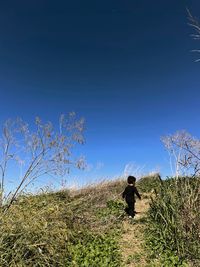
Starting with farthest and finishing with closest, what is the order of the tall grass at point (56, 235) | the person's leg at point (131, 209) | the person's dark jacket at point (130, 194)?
the person's dark jacket at point (130, 194)
the person's leg at point (131, 209)
the tall grass at point (56, 235)

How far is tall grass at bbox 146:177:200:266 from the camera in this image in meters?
9.31

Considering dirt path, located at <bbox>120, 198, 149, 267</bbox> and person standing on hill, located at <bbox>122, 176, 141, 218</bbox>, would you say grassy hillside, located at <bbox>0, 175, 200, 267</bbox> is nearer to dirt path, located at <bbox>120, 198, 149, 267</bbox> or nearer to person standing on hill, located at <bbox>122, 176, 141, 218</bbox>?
dirt path, located at <bbox>120, 198, 149, 267</bbox>

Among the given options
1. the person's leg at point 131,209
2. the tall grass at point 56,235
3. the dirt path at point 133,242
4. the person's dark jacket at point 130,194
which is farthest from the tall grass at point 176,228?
the person's dark jacket at point 130,194

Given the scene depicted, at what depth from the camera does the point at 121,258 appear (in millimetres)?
9750

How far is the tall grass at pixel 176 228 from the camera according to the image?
931 cm

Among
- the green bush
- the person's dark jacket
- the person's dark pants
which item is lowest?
the green bush

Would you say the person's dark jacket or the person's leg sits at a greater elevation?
the person's dark jacket

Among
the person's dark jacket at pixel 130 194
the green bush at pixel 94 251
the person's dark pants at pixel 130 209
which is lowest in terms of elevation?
the green bush at pixel 94 251

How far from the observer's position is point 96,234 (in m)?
11.3

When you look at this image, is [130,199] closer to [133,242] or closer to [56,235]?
[133,242]

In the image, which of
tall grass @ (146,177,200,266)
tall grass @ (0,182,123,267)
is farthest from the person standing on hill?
tall grass @ (146,177,200,266)

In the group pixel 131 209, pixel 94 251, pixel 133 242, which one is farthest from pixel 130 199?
pixel 94 251

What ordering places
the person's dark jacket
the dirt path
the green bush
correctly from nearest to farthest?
the green bush < the dirt path < the person's dark jacket

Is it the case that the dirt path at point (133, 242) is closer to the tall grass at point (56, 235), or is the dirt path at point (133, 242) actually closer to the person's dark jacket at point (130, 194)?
the tall grass at point (56, 235)
